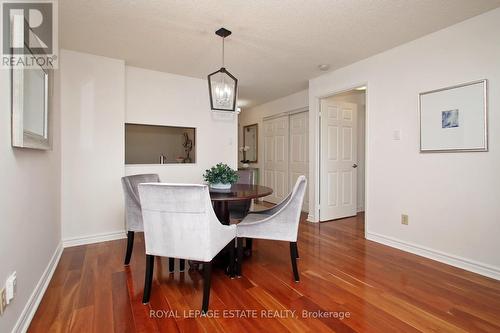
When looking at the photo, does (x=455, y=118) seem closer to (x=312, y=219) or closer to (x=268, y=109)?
(x=312, y=219)

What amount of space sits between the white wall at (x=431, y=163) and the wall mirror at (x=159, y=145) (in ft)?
8.45

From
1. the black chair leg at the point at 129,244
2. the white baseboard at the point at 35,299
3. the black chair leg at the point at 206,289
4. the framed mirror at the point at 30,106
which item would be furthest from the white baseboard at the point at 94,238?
the black chair leg at the point at 206,289

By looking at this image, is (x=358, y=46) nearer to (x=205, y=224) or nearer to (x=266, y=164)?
(x=205, y=224)

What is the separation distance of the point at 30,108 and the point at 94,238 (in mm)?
1984

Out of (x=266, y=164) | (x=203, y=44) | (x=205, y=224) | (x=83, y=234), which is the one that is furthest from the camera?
(x=266, y=164)

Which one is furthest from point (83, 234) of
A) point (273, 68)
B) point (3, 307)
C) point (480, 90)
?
point (480, 90)

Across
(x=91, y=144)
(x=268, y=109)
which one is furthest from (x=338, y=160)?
(x=91, y=144)

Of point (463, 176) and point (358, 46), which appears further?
point (358, 46)

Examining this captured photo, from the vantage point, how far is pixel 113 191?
124 inches

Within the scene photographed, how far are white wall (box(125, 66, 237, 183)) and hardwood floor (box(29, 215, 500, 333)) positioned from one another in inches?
59.4

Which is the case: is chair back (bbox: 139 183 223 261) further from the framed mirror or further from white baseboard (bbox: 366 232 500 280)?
white baseboard (bbox: 366 232 500 280)

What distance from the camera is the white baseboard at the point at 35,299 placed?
4.66 feet

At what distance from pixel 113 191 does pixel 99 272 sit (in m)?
1.19

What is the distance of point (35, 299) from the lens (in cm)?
168
